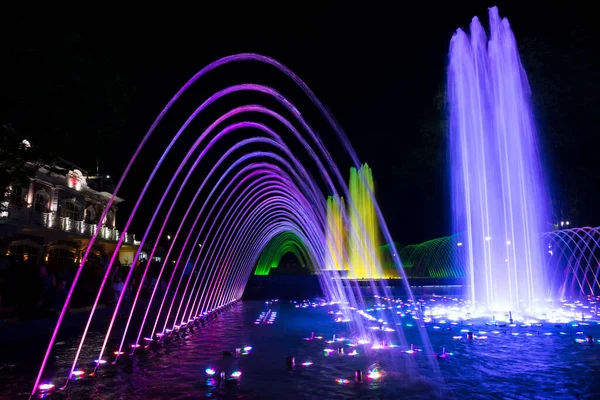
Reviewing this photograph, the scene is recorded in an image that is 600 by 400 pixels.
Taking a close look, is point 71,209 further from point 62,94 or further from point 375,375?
point 375,375

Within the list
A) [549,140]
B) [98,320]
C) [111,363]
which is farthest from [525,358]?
[549,140]

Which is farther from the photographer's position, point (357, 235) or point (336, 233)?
point (336, 233)

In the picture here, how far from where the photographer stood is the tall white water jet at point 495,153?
21.1m

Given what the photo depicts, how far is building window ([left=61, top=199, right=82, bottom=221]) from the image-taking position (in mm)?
42406

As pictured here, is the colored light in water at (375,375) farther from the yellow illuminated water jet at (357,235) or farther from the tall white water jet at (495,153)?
the yellow illuminated water jet at (357,235)

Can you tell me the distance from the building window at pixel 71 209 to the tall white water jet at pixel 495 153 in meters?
35.0

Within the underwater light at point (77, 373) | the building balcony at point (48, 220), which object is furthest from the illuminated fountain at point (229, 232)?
the building balcony at point (48, 220)

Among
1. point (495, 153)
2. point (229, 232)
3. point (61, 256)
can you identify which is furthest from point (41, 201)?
point (495, 153)

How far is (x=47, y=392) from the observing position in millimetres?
7383

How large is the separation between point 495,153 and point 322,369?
54.4 ft

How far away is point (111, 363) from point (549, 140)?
3413 cm

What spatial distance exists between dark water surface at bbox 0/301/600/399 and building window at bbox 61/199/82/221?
32.8 metres

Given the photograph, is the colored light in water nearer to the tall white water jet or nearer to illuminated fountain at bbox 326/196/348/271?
the tall white water jet

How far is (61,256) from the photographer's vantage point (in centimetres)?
4278
